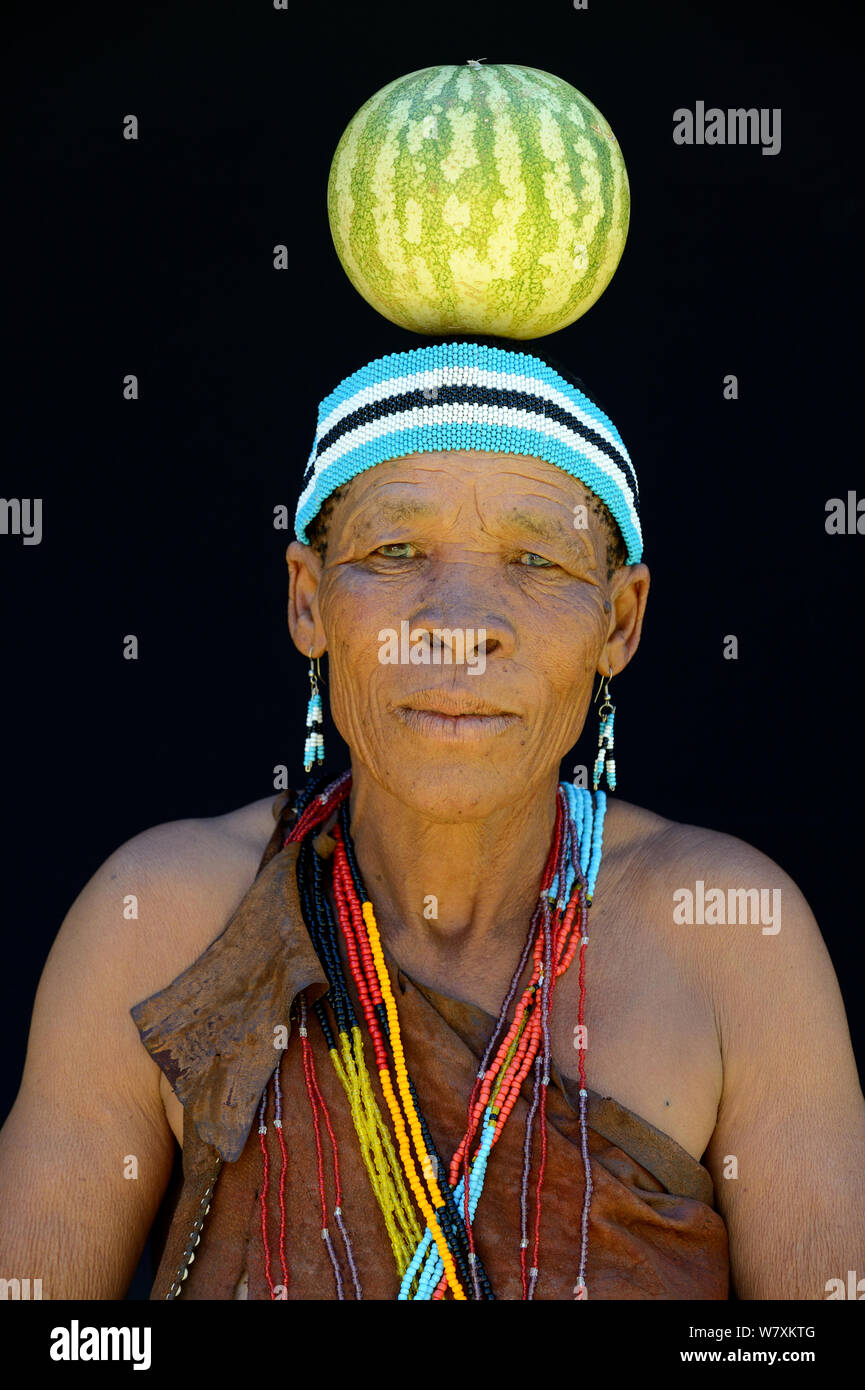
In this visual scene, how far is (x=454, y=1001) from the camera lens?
3.21 meters

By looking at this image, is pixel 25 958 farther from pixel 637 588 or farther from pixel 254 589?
pixel 637 588

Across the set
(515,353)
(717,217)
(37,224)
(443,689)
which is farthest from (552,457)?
(37,224)

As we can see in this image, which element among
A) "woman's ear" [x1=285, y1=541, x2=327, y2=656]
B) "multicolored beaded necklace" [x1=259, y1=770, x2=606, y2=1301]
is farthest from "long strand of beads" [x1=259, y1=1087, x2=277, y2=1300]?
"woman's ear" [x1=285, y1=541, x2=327, y2=656]

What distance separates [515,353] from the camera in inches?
130

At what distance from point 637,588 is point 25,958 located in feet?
7.63

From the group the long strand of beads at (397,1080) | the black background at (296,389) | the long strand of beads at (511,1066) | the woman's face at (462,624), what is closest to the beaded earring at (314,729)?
the woman's face at (462,624)

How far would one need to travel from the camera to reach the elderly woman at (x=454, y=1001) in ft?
10.1

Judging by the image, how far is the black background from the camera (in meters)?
4.78

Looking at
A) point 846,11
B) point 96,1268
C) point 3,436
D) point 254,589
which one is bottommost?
point 96,1268

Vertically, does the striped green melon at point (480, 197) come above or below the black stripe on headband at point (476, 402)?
above

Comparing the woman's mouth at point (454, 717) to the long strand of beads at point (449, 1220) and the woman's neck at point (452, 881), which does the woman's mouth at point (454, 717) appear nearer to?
the woman's neck at point (452, 881)

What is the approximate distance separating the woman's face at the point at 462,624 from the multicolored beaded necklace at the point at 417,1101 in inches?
11.7

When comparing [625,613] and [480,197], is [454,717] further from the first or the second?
[480,197]

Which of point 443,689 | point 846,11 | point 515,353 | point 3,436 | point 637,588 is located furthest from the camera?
point 3,436
